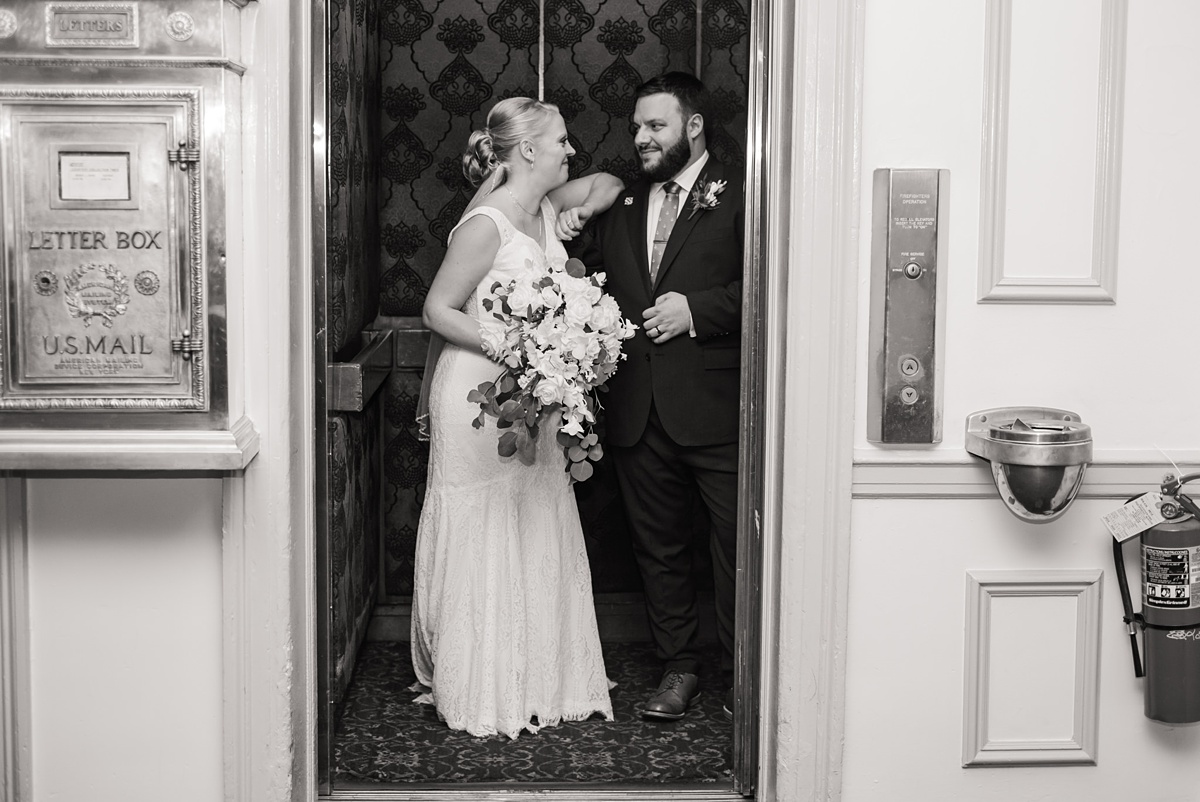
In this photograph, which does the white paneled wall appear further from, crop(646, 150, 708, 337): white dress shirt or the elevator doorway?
the elevator doorway

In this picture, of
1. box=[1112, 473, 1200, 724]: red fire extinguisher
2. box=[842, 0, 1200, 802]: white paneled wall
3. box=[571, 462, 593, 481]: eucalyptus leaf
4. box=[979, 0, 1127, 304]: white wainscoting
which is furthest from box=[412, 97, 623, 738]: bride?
box=[1112, 473, 1200, 724]: red fire extinguisher

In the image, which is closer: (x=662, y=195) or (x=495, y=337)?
(x=495, y=337)

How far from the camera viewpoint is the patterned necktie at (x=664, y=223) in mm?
3953

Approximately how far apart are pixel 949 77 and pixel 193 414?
1.86 meters

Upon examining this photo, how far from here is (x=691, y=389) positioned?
3.87 m

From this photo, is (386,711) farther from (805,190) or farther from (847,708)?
(805,190)

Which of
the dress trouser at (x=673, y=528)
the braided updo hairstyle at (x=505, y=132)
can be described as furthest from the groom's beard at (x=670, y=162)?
the dress trouser at (x=673, y=528)

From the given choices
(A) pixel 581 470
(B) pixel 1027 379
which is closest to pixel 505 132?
(A) pixel 581 470

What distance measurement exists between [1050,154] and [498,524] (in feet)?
6.30

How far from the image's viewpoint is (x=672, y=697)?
3.78 metres

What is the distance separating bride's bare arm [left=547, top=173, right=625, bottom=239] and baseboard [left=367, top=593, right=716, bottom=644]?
1463mm

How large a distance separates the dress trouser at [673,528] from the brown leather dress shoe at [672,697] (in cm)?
5

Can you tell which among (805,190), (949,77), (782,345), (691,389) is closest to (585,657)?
(691,389)

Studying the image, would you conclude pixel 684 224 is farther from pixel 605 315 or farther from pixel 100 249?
pixel 100 249
